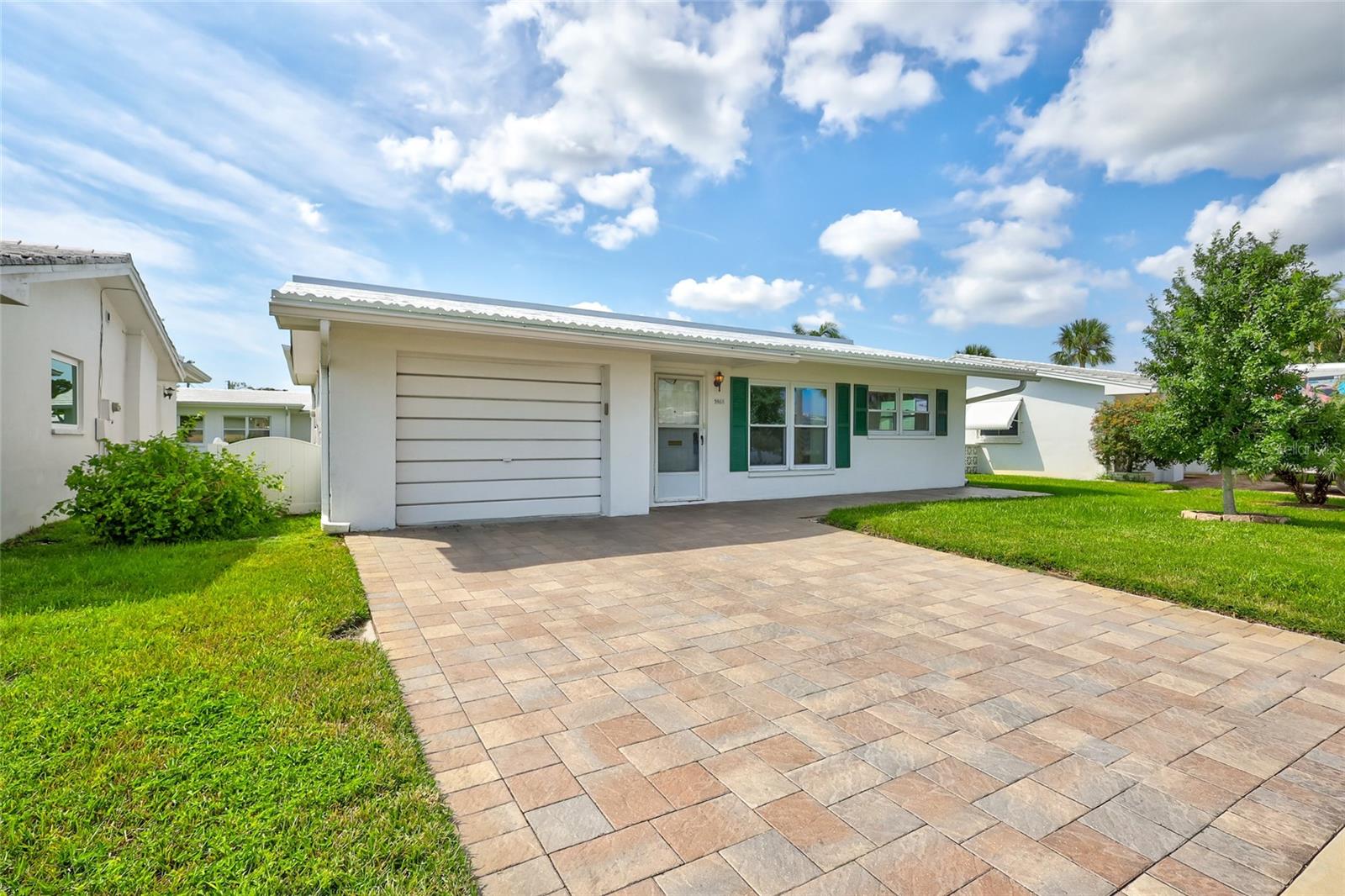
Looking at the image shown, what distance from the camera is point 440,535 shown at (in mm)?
7242

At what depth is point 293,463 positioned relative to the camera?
8992mm

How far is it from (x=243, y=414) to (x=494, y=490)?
19.8m

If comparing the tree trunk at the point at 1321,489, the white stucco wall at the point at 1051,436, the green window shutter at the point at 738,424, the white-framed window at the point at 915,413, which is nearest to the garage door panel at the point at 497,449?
the green window shutter at the point at 738,424

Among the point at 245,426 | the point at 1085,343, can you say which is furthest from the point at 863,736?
the point at 1085,343

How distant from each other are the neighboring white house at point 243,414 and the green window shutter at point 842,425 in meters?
19.7

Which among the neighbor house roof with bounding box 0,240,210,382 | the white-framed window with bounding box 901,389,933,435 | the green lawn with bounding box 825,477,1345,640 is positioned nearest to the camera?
the green lawn with bounding box 825,477,1345,640

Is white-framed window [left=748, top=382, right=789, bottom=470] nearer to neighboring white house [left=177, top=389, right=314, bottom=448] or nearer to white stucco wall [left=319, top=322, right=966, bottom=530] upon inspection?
white stucco wall [left=319, top=322, right=966, bottom=530]

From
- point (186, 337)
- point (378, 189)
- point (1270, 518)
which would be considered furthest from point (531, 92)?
point (1270, 518)

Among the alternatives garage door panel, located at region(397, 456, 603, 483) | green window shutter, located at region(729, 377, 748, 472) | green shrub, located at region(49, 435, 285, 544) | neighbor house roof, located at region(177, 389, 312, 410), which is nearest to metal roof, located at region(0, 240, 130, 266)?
green shrub, located at region(49, 435, 285, 544)

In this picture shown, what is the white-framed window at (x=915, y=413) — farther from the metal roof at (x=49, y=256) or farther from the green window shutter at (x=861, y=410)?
the metal roof at (x=49, y=256)

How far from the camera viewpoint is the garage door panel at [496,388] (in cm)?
793

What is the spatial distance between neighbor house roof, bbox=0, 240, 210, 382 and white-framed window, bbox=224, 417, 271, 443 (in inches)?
486

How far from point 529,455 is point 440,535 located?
186 centimetres

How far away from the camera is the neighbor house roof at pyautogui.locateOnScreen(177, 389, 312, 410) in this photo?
72.2 feet
